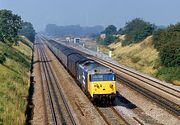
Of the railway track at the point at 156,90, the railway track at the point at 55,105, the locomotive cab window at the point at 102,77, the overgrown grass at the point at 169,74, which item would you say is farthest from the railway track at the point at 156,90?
the railway track at the point at 55,105

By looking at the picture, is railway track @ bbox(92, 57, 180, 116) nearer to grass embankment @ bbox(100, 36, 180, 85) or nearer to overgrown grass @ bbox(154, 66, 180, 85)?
overgrown grass @ bbox(154, 66, 180, 85)

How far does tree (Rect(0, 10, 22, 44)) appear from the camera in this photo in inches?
3189

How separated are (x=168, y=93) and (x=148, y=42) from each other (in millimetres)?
49297

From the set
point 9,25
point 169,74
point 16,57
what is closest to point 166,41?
point 169,74

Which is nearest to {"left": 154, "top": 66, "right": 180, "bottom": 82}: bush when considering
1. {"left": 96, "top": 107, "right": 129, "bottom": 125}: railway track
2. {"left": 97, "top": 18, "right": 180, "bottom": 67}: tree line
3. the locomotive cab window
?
{"left": 97, "top": 18, "right": 180, "bottom": 67}: tree line

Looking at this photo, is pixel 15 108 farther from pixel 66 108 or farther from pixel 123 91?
pixel 123 91

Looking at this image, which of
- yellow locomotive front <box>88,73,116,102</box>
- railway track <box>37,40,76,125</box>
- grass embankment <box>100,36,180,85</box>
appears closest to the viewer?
railway track <box>37,40,76,125</box>

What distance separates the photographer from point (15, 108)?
28.2 m

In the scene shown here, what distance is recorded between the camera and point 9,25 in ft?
273

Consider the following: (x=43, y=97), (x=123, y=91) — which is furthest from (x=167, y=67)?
(x=43, y=97)

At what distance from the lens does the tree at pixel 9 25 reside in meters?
81.0

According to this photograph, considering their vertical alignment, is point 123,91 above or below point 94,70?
below

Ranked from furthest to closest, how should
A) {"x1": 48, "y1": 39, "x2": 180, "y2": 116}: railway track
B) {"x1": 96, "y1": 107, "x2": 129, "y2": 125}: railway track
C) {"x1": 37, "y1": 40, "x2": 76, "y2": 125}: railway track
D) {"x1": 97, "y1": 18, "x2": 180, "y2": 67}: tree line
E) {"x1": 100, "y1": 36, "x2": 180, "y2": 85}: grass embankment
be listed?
{"x1": 97, "y1": 18, "x2": 180, "y2": 67}: tree line, {"x1": 100, "y1": 36, "x2": 180, "y2": 85}: grass embankment, {"x1": 48, "y1": 39, "x2": 180, "y2": 116}: railway track, {"x1": 37, "y1": 40, "x2": 76, "y2": 125}: railway track, {"x1": 96, "y1": 107, "x2": 129, "y2": 125}: railway track

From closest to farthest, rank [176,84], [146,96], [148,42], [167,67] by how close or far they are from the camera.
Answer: [146,96]
[176,84]
[167,67]
[148,42]
